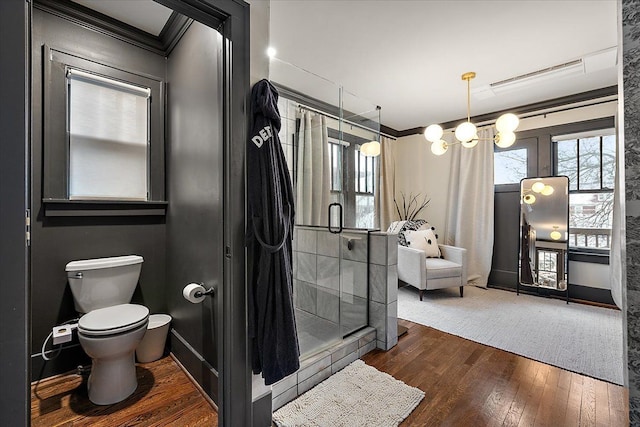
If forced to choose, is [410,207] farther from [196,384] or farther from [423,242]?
[196,384]

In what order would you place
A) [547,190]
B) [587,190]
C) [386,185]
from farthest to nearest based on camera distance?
[386,185] → [547,190] → [587,190]

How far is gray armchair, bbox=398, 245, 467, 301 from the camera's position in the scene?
3383 mm

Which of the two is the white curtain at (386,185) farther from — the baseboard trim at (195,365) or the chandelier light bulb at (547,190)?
the baseboard trim at (195,365)

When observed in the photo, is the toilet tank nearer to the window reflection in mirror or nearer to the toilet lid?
the toilet lid

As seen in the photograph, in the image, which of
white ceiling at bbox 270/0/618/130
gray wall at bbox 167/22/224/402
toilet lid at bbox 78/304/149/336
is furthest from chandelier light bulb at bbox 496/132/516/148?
toilet lid at bbox 78/304/149/336

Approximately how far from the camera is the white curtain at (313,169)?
7.59 feet

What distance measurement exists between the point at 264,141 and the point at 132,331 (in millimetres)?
1370

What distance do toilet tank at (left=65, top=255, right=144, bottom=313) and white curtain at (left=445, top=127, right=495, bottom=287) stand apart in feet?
13.7

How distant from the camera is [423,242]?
12.6 ft

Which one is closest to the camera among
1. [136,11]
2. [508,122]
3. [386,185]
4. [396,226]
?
[136,11]

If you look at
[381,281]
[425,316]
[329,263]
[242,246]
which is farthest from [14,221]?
[425,316]

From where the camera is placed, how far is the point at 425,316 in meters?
2.92

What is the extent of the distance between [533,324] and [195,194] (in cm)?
333

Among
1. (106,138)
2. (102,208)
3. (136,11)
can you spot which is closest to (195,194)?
(102,208)
